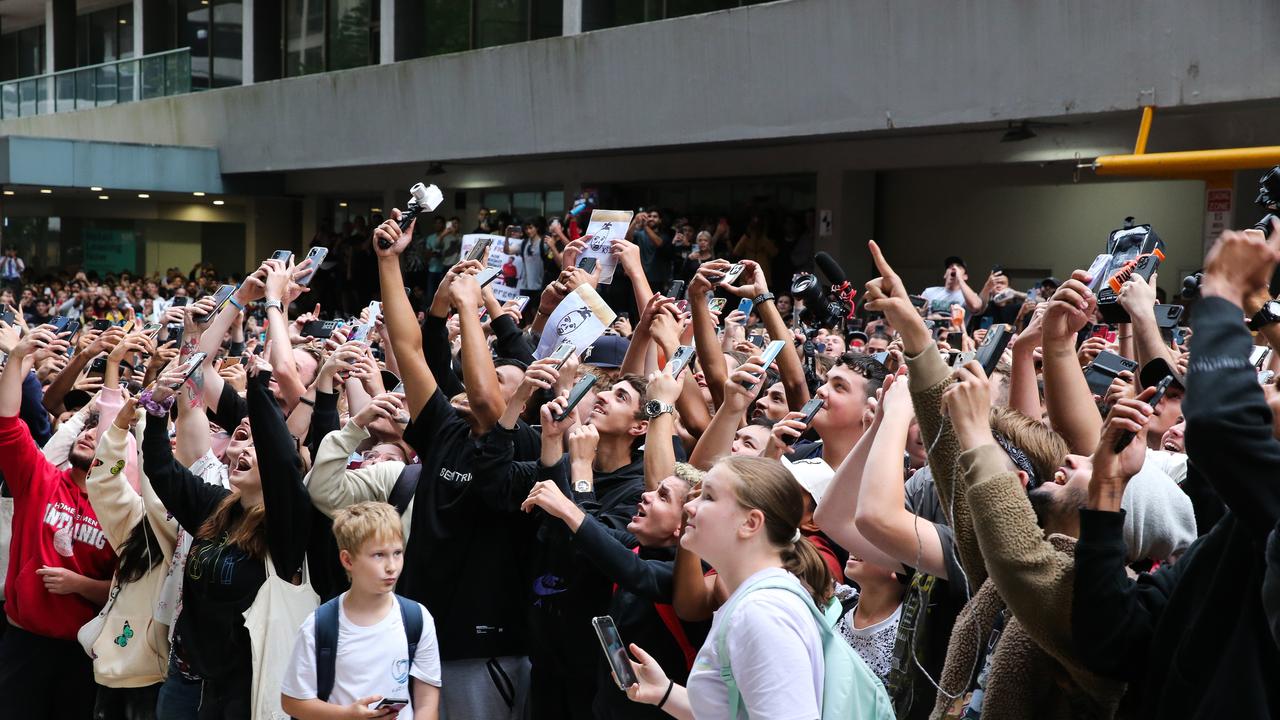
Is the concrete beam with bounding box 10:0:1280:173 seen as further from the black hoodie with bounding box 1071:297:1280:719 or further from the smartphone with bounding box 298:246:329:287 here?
the black hoodie with bounding box 1071:297:1280:719

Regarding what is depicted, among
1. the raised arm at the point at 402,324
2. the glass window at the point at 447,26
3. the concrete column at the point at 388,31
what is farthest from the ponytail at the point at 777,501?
the concrete column at the point at 388,31

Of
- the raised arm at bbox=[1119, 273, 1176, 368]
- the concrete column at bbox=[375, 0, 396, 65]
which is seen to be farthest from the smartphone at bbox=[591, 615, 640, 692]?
the concrete column at bbox=[375, 0, 396, 65]

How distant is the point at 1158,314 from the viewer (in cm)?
511

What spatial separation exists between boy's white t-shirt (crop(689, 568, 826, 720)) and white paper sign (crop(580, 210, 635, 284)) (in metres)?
3.77

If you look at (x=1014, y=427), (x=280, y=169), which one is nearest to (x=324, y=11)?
(x=280, y=169)

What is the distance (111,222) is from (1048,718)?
33233 millimetres

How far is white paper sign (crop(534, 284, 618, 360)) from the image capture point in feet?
18.0

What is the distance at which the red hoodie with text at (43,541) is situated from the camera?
596 cm

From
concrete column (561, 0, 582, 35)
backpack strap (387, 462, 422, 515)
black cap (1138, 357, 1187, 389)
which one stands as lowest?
backpack strap (387, 462, 422, 515)

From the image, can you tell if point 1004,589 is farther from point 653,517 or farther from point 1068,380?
point 653,517

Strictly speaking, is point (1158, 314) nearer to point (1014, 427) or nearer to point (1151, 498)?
point (1014, 427)

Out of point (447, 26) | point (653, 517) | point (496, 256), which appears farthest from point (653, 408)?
point (447, 26)

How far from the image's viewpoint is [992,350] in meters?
3.40

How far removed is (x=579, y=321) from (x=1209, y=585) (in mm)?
3352
